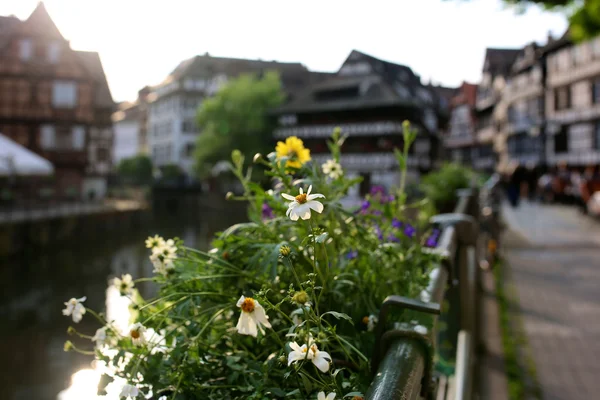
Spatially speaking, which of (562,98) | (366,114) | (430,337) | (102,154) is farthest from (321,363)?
(102,154)

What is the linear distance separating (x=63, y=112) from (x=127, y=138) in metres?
40.5

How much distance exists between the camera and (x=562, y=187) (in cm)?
2231

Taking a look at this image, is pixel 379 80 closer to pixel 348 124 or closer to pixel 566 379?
pixel 348 124

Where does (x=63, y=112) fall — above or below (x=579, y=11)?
above

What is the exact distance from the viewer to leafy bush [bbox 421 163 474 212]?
7976 millimetres

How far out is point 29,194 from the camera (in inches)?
946

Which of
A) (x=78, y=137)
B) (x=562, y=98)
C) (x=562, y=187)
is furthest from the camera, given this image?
(x=562, y=98)

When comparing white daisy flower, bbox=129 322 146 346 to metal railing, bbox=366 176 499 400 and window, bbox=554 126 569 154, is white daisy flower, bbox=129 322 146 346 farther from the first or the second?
window, bbox=554 126 569 154

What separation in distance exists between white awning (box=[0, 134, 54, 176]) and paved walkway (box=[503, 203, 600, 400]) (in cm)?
1136

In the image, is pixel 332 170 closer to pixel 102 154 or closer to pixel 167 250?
pixel 167 250

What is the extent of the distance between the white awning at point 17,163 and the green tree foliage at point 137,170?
1272 inches

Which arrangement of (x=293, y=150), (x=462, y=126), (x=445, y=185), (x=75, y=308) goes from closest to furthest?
1. (x=75, y=308)
2. (x=293, y=150)
3. (x=445, y=185)
4. (x=462, y=126)

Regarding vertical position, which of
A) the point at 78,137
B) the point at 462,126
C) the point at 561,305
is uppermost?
the point at 462,126

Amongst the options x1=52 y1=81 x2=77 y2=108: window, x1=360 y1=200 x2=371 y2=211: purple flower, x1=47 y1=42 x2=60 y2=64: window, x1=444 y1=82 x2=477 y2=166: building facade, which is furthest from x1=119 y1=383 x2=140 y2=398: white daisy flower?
x1=444 y1=82 x2=477 y2=166: building facade
